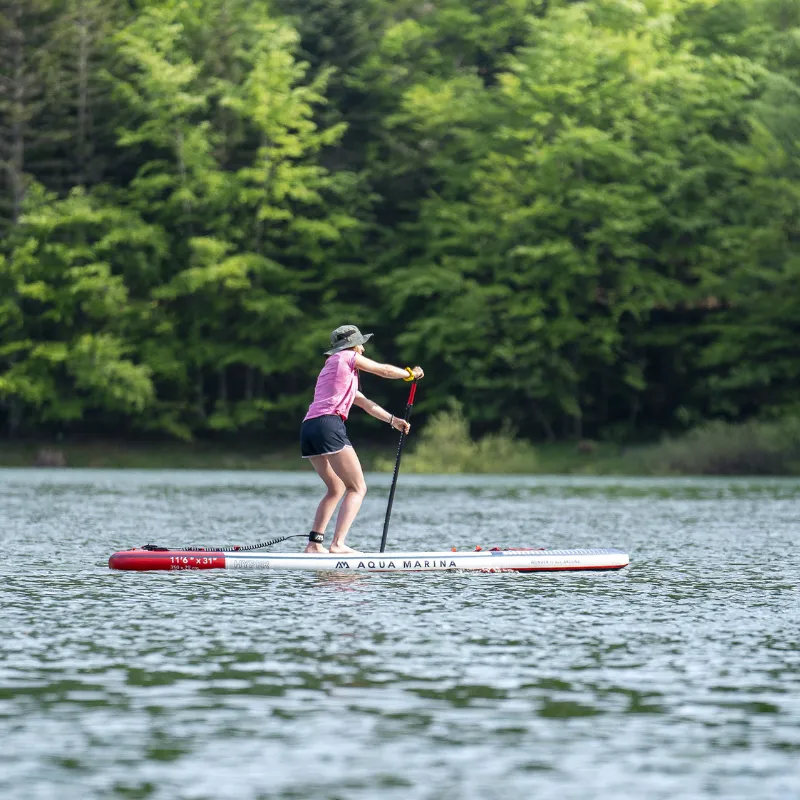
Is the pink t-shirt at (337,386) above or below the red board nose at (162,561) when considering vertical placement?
above

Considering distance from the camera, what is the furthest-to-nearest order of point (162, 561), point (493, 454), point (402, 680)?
point (493, 454), point (162, 561), point (402, 680)

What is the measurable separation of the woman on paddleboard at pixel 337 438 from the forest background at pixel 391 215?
36.4 metres

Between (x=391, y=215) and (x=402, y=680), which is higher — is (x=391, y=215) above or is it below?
above

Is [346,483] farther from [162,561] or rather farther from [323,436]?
[162,561]

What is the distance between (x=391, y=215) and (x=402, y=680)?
2231 inches

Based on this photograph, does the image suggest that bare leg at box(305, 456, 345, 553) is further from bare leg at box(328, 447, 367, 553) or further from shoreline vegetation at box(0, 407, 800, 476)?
shoreline vegetation at box(0, 407, 800, 476)

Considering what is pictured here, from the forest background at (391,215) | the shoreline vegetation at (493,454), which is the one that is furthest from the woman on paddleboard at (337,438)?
the forest background at (391,215)

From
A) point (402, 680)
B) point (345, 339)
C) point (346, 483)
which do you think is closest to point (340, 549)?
point (346, 483)

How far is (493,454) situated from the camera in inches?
2104

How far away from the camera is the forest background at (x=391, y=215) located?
5831cm

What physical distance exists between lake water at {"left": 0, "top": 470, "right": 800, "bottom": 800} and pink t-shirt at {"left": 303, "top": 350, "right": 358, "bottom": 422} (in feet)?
5.71

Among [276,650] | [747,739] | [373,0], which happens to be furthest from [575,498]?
[373,0]

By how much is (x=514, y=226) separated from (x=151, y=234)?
41.6 ft

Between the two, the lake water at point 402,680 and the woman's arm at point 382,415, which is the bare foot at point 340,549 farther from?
the woman's arm at point 382,415
